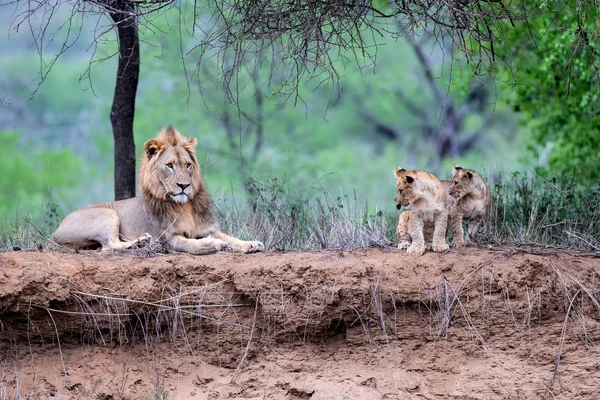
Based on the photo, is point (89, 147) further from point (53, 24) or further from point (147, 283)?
point (147, 283)

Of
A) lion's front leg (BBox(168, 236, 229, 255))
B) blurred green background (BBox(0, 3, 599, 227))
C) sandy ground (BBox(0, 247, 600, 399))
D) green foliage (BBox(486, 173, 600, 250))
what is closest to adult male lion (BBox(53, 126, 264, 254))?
lion's front leg (BBox(168, 236, 229, 255))

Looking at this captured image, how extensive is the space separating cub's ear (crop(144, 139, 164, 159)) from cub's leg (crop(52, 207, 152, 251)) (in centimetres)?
70

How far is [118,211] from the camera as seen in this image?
9.61 metres

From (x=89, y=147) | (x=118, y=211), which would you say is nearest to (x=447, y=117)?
(x=89, y=147)

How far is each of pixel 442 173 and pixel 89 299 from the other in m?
24.7

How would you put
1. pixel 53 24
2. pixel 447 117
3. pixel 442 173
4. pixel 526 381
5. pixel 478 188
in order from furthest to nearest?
pixel 53 24, pixel 447 117, pixel 442 173, pixel 478 188, pixel 526 381

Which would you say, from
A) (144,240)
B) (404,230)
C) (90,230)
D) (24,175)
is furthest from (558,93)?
(24,175)

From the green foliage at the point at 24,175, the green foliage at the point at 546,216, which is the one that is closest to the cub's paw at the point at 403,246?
the green foliage at the point at 546,216

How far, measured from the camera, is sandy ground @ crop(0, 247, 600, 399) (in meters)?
8.02

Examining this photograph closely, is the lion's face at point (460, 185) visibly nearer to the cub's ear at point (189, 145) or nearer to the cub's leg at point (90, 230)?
the cub's ear at point (189, 145)

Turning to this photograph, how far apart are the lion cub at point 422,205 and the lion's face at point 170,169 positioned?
2150 millimetres

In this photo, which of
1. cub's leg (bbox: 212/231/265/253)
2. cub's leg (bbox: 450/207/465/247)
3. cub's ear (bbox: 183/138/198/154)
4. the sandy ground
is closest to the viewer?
the sandy ground

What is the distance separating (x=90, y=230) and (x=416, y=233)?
3.18 meters

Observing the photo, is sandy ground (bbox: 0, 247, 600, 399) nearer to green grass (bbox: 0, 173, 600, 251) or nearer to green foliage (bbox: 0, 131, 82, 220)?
green grass (bbox: 0, 173, 600, 251)
